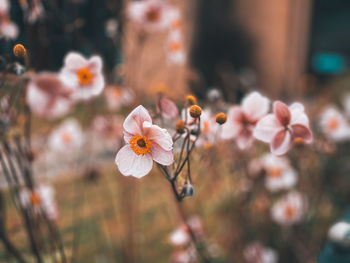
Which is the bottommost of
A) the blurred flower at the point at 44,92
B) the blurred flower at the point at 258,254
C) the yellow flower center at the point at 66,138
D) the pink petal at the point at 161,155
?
the blurred flower at the point at 258,254

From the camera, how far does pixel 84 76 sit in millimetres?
626

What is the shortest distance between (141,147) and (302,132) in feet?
0.88

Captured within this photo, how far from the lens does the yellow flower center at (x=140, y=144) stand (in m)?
0.48

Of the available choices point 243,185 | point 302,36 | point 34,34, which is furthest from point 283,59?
point 34,34

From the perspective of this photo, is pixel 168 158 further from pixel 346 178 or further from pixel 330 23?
pixel 330 23

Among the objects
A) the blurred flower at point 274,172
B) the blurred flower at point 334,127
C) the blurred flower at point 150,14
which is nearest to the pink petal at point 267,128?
the blurred flower at point 150,14

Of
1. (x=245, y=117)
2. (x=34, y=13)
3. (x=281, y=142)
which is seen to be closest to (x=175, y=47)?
(x=34, y=13)

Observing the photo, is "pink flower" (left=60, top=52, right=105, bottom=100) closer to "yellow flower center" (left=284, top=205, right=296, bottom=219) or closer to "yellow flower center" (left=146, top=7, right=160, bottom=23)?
"yellow flower center" (left=146, top=7, right=160, bottom=23)

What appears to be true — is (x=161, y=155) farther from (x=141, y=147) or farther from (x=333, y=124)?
(x=333, y=124)

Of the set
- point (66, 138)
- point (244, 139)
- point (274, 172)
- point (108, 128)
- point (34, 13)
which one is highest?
point (34, 13)

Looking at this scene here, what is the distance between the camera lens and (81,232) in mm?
1462

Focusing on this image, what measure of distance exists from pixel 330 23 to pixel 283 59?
3.18 ft

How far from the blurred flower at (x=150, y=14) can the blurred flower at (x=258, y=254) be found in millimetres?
833

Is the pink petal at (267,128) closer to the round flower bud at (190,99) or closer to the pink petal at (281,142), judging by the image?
the pink petal at (281,142)
